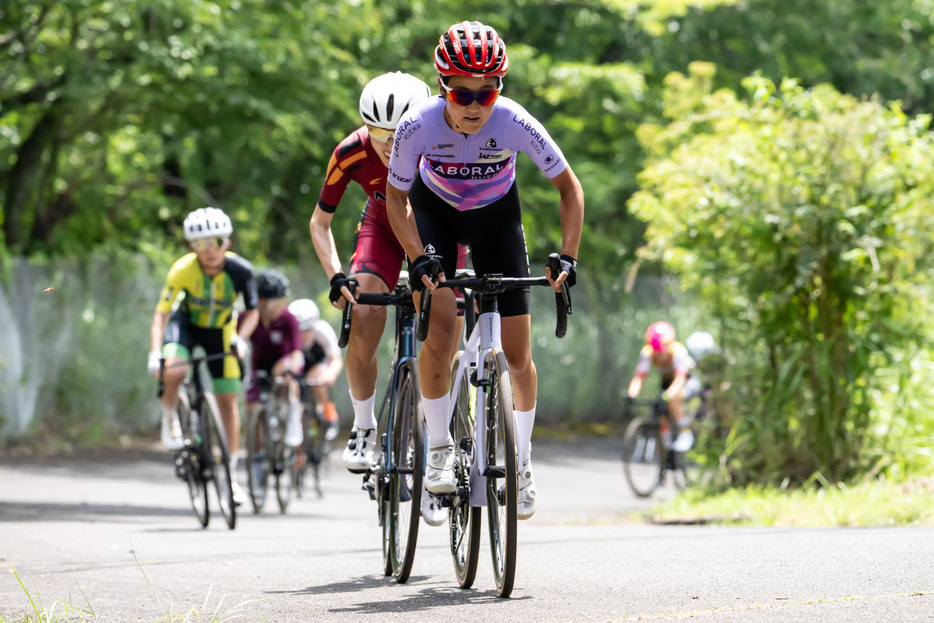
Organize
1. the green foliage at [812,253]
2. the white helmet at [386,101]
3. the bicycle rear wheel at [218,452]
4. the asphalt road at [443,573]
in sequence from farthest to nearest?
the green foliage at [812,253] < the bicycle rear wheel at [218,452] < the white helmet at [386,101] < the asphalt road at [443,573]

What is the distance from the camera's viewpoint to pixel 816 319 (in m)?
10.8

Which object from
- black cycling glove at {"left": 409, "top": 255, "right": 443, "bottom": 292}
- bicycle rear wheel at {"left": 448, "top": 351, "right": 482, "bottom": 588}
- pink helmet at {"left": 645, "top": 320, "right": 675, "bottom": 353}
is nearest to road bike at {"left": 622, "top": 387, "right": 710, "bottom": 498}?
pink helmet at {"left": 645, "top": 320, "right": 675, "bottom": 353}

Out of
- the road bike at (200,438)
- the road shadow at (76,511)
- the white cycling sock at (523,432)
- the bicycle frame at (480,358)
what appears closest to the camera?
the bicycle frame at (480,358)

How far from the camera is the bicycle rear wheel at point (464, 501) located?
5520mm

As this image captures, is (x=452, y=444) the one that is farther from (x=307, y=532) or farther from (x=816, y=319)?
(x=816, y=319)

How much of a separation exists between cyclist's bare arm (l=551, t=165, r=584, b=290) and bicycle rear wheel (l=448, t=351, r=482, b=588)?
2.53 feet

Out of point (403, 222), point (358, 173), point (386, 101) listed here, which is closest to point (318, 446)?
point (358, 173)

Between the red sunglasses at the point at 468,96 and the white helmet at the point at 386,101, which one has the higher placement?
the white helmet at the point at 386,101

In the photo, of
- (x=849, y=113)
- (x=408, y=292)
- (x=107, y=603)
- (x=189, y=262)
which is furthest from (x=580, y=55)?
(x=107, y=603)

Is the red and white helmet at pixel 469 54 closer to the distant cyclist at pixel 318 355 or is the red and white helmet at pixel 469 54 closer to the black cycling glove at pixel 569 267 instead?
the black cycling glove at pixel 569 267

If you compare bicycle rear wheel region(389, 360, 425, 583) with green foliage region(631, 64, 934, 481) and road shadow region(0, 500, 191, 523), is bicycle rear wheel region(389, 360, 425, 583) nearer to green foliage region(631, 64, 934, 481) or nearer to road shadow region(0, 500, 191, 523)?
green foliage region(631, 64, 934, 481)

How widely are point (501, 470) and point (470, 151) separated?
4.52ft

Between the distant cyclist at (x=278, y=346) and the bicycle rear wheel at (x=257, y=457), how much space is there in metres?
0.17

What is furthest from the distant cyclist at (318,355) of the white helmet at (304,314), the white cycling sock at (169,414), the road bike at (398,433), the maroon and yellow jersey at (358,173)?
the road bike at (398,433)
